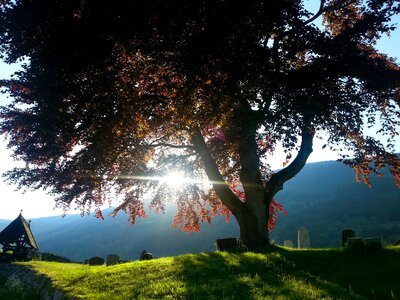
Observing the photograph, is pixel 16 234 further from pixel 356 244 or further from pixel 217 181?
pixel 356 244

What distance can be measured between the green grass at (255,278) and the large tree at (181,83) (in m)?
3.63

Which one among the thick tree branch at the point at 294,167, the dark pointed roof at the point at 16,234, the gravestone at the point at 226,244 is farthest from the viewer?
the dark pointed roof at the point at 16,234

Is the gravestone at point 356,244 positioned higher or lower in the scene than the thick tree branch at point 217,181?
lower

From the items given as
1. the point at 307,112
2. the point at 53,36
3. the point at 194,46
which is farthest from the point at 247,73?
the point at 53,36

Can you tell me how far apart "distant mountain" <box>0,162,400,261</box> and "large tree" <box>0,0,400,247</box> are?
254 feet

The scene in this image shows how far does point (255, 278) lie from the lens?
28.3 ft

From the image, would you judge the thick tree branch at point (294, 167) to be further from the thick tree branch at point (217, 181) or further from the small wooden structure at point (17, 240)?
the small wooden structure at point (17, 240)

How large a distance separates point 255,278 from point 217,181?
7.81 meters

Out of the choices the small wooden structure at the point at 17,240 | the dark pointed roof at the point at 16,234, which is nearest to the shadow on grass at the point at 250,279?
the small wooden structure at the point at 17,240

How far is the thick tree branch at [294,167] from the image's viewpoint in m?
15.8

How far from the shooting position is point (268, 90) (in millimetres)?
12234

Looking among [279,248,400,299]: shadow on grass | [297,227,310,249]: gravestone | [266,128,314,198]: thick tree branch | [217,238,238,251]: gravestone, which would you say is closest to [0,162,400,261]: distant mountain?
[297,227,310,249]: gravestone

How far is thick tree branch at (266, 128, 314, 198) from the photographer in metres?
15.8

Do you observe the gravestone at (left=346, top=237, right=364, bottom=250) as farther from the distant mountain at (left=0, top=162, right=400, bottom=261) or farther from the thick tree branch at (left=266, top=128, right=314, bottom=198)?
the distant mountain at (left=0, top=162, right=400, bottom=261)
